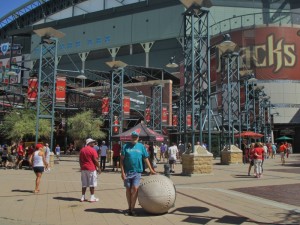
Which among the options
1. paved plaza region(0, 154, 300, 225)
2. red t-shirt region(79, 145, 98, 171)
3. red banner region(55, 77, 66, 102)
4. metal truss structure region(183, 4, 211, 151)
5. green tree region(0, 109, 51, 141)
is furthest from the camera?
green tree region(0, 109, 51, 141)

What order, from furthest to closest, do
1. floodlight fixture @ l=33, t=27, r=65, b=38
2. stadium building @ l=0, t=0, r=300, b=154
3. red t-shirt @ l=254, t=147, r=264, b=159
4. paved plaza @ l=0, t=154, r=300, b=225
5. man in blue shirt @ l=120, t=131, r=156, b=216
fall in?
stadium building @ l=0, t=0, r=300, b=154, floodlight fixture @ l=33, t=27, r=65, b=38, red t-shirt @ l=254, t=147, r=264, b=159, man in blue shirt @ l=120, t=131, r=156, b=216, paved plaza @ l=0, t=154, r=300, b=225

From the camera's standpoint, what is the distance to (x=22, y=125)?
44.0 meters

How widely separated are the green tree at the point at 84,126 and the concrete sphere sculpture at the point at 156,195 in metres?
40.7

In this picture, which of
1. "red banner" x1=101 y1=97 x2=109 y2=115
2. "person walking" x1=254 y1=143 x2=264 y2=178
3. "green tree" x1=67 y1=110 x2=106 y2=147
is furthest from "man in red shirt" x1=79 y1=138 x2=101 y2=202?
"green tree" x1=67 y1=110 x2=106 y2=147

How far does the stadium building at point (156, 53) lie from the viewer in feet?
160

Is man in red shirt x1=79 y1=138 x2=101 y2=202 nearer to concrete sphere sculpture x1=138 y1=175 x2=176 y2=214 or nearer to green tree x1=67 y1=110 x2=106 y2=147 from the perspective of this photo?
concrete sphere sculpture x1=138 y1=175 x2=176 y2=214

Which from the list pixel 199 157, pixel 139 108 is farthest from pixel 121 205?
pixel 139 108

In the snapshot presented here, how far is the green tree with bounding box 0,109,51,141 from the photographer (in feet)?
144

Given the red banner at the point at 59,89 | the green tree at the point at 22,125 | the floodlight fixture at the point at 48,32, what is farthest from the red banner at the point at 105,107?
the green tree at the point at 22,125

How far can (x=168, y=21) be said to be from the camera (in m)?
70.1

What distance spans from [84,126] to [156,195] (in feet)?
136

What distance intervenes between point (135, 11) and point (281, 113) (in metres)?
Answer: 32.8

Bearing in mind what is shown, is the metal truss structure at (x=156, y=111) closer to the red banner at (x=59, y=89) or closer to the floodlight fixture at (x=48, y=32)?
the red banner at (x=59, y=89)

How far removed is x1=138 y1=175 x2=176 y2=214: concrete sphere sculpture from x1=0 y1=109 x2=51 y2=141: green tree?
36.6 metres
